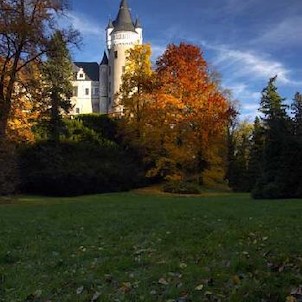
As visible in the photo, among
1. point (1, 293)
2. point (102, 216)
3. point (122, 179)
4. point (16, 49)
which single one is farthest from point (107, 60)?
point (1, 293)

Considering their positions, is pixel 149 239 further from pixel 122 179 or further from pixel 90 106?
pixel 90 106

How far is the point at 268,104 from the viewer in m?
56.7

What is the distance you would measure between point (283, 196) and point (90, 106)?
271ft

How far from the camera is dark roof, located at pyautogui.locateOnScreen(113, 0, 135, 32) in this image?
99.6 metres

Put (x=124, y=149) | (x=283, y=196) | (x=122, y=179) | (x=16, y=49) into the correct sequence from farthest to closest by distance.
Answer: (x=124, y=149) → (x=122, y=179) → (x=16, y=49) → (x=283, y=196)

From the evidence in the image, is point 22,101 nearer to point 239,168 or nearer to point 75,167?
point 75,167

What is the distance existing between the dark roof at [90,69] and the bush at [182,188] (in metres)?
71.2

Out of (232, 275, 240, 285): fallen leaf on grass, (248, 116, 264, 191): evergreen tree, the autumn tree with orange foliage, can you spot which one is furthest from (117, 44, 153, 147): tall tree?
(232, 275, 240, 285): fallen leaf on grass

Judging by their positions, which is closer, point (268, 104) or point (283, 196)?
point (283, 196)

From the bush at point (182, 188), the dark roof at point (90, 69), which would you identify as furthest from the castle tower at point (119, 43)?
the bush at point (182, 188)

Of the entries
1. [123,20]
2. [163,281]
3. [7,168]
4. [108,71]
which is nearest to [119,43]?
[123,20]

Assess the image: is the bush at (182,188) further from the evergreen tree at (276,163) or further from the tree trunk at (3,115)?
the tree trunk at (3,115)

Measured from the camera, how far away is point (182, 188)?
40.5 m

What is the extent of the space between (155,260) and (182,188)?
32.1 metres
